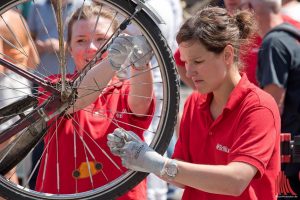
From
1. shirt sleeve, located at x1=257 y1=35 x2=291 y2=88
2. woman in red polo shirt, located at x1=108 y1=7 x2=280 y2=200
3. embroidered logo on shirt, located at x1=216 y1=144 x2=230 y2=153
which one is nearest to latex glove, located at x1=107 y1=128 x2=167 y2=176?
woman in red polo shirt, located at x1=108 y1=7 x2=280 y2=200

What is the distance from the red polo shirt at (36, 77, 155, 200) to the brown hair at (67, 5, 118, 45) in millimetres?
282

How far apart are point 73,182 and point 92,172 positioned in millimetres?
84

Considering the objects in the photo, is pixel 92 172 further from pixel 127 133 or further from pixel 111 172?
pixel 127 133

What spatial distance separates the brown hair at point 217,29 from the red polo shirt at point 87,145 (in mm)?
448

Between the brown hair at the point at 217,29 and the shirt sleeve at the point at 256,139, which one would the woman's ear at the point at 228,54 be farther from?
the shirt sleeve at the point at 256,139

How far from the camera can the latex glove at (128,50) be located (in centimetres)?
304

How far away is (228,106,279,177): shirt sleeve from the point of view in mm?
2857

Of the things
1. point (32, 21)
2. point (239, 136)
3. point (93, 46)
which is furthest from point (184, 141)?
point (32, 21)

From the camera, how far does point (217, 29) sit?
117 inches

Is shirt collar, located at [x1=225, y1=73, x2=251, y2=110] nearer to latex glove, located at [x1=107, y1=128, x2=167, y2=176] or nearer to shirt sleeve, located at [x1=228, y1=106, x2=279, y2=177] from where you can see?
shirt sleeve, located at [x1=228, y1=106, x2=279, y2=177]

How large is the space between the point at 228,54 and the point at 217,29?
0.09m

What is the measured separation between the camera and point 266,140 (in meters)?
2.89

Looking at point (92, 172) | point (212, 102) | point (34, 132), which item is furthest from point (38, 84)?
point (212, 102)

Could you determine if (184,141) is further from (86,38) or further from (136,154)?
(86,38)
